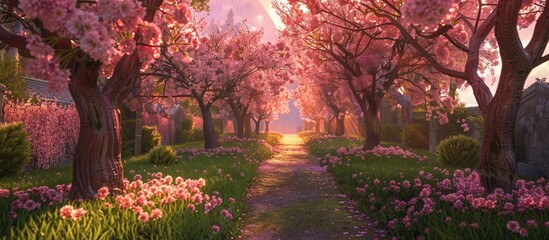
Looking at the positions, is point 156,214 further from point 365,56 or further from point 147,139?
point 147,139

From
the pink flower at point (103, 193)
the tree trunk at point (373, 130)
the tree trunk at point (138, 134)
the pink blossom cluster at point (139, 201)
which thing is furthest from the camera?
the tree trunk at point (138, 134)

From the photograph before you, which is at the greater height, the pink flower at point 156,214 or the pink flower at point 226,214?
the pink flower at point 156,214

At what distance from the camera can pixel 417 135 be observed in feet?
74.3

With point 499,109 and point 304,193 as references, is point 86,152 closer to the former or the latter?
point 304,193

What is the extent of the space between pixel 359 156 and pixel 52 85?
38.4 feet

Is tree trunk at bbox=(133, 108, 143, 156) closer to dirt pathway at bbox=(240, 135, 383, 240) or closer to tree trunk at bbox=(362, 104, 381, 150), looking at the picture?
dirt pathway at bbox=(240, 135, 383, 240)

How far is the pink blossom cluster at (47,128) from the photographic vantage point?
463 inches

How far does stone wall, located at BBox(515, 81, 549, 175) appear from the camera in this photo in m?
10.6

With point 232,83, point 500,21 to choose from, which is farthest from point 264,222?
point 232,83

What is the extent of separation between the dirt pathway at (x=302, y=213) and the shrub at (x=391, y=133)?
19632 millimetres

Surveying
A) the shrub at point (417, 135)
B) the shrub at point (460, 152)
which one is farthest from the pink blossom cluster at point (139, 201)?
the shrub at point (417, 135)

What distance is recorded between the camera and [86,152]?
645cm

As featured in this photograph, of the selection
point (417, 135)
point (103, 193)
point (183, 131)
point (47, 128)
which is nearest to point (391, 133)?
point (417, 135)

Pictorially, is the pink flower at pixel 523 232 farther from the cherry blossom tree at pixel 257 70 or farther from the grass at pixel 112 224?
the cherry blossom tree at pixel 257 70
